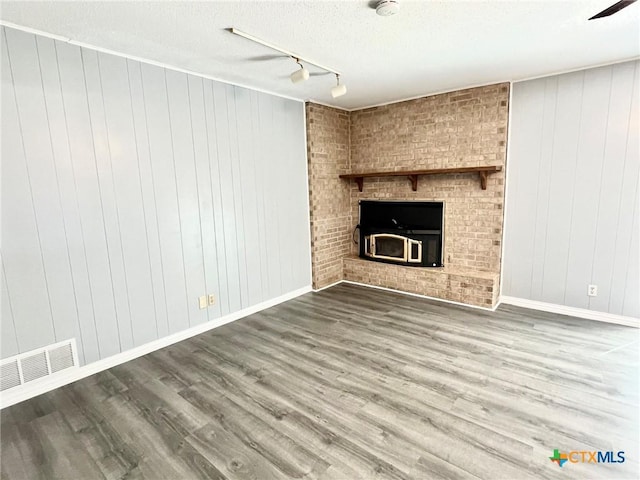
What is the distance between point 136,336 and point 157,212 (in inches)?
43.4

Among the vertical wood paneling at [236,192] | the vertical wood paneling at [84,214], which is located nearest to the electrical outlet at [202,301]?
the vertical wood paneling at [236,192]

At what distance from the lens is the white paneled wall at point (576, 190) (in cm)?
318

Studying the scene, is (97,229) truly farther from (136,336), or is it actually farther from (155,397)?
(155,397)

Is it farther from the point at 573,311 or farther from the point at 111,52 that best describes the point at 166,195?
the point at 573,311

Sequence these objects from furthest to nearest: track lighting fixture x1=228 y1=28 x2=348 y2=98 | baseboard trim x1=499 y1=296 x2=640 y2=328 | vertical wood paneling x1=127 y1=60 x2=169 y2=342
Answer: baseboard trim x1=499 y1=296 x2=640 y2=328 < vertical wood paneling x1=127 y1=60 x2=169 y2=342 < track lighting fixture x1=228 y1=28 x2=348 y2=98

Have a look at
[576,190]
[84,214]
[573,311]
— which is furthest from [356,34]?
[573,311]

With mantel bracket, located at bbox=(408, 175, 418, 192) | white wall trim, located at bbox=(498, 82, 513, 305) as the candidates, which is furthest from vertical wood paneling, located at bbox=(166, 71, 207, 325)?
white wall trim, located at bbox=(498, 82, 513, 305)

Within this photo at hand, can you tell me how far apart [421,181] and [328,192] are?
124cm

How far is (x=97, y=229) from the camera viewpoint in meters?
2.69

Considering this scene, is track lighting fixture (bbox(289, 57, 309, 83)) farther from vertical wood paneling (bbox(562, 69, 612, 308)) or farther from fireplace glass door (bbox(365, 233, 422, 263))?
vertical wood paneling (bbox(562, 69, 612, 308))

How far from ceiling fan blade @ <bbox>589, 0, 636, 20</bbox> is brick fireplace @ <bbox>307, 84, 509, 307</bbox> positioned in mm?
1432

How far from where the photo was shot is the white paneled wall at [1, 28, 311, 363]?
233 centimetres

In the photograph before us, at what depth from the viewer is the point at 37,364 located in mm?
2447

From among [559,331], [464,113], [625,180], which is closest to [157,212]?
[464,113]
